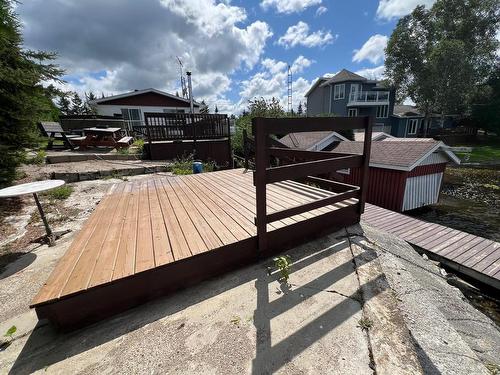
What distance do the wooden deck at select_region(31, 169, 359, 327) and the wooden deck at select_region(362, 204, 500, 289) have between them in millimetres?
3094

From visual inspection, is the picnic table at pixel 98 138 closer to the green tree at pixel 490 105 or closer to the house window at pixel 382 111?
the house window at pixel 382 111

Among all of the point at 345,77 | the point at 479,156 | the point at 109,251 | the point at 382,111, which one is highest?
the point at 345,77

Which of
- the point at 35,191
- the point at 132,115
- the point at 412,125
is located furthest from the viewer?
the point at 412,125

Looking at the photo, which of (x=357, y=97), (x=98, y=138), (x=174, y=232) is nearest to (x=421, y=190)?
(x=174, y=232)

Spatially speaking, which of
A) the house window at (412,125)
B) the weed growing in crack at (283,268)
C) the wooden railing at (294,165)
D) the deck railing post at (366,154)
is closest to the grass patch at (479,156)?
the house window at (412,125)

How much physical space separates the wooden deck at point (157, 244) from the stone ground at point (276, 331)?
159 mm

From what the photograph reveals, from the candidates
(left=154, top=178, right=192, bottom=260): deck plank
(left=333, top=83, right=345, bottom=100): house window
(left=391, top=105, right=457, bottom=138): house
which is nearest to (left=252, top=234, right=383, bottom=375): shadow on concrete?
(left=154, top=178, right=192, bottom=260): deck plank

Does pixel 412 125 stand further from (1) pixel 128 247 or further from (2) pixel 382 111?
(1) pixel 128 247

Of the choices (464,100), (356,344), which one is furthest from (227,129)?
(464,100)

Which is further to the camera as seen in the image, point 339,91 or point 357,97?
point 339,91

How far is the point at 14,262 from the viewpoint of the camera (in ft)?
9.09

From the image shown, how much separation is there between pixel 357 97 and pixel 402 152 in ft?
69.9

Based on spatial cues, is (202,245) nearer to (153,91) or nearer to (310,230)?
(310,230)

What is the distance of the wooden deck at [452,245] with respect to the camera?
4.38 meters
